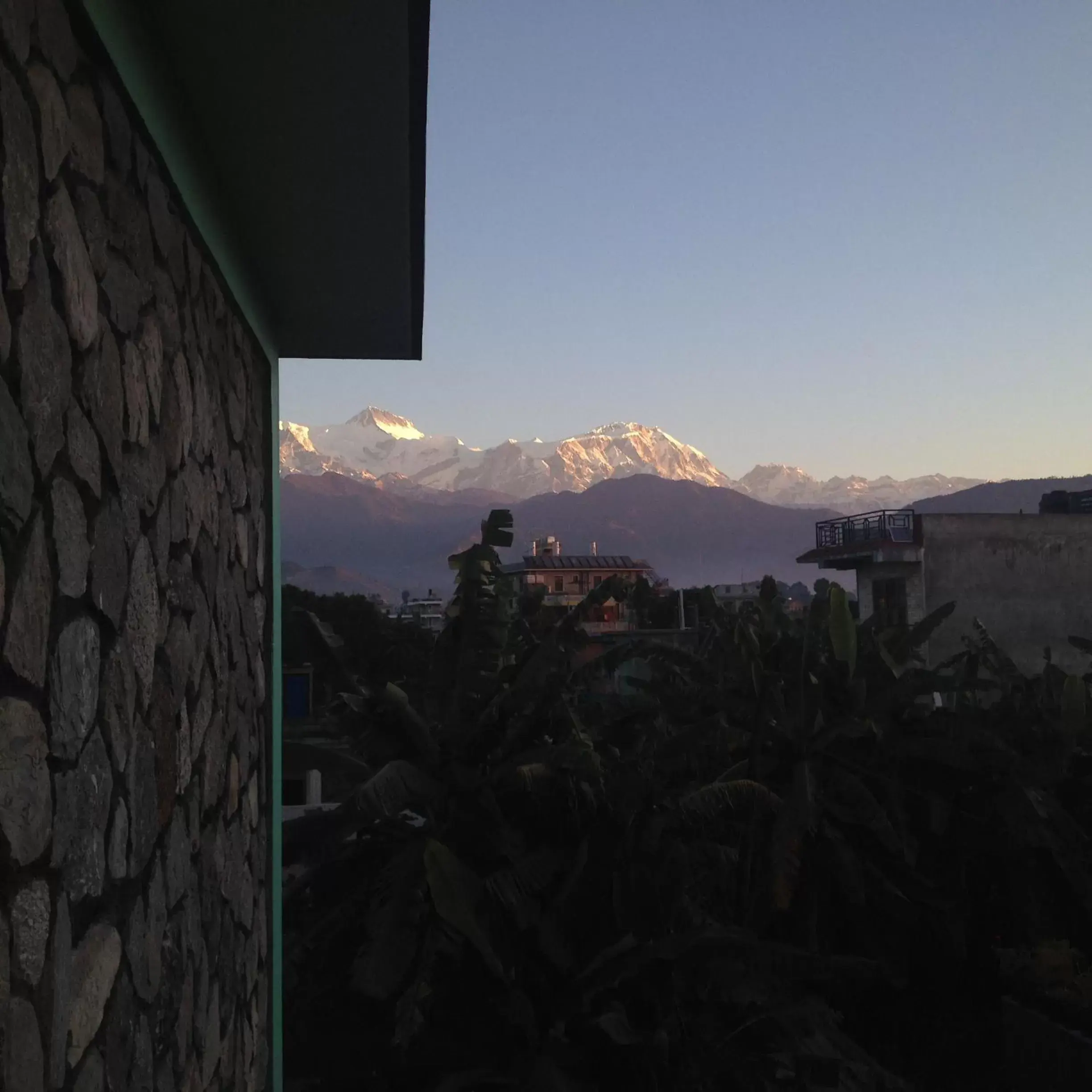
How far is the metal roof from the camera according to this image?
8600 cm

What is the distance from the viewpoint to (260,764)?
161 inches

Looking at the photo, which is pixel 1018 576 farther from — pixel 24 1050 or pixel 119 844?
pixel 24 1050

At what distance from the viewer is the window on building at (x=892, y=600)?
33.8m

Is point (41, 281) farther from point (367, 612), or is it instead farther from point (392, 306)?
point (367, 612)

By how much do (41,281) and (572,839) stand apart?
13.3 m

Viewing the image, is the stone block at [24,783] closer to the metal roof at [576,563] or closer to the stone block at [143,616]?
the stone block at [143,616]

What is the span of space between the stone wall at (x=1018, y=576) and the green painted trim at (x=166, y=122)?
32.7 metres

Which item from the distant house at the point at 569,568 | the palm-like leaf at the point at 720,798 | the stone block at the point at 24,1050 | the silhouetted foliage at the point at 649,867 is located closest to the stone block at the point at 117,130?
the stone block at the point at 24,1050

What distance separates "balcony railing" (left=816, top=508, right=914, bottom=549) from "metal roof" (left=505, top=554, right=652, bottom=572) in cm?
4598

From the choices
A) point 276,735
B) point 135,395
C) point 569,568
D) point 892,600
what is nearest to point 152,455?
point 135,395

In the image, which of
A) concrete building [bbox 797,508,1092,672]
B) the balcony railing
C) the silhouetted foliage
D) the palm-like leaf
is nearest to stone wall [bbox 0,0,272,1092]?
the silhouetted foliage

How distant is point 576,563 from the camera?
89.0m

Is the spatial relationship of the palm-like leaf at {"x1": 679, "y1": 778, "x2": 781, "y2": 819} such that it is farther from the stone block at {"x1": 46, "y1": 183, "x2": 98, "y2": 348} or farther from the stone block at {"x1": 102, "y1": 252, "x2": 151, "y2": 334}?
the stone block at {"x1": 46, "y1": 183, "x2": 98, "y2": 348}

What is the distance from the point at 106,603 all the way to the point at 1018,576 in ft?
114
